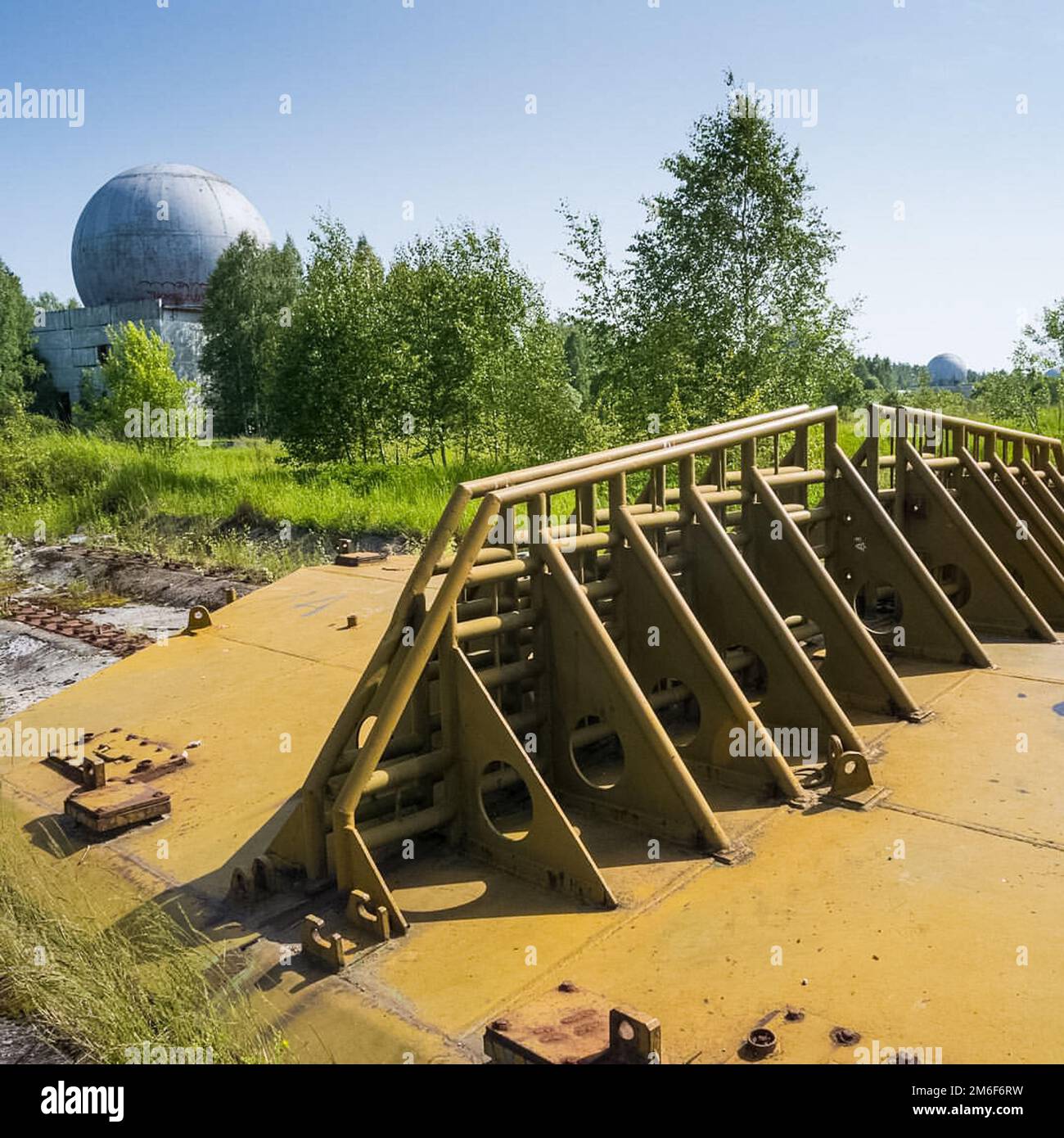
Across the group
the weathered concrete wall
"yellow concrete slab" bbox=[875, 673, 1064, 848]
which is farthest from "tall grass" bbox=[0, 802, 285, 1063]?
the weathered concrete wall

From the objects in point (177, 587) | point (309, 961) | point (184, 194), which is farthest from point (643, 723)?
point (184, 194)

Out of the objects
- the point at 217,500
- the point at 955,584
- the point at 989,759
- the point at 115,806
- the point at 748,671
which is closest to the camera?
the point at 115,806

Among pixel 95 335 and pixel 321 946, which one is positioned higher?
pixel 95 335

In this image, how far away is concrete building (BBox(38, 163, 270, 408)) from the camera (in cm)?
4444

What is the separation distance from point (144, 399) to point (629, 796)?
27279 mm

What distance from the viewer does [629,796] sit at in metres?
4.09

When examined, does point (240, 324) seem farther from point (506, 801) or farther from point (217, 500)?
point (506, 801)

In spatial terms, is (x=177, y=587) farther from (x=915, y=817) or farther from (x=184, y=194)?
(x=184, y=194)

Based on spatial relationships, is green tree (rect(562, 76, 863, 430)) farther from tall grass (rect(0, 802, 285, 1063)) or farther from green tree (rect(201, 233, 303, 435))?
green tree (rect(201, 233, 303, 435))

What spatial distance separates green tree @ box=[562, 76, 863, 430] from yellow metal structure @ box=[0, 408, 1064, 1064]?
12725 mm

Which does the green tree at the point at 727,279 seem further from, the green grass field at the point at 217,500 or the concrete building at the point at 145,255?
the concrete building at the point at 145,255

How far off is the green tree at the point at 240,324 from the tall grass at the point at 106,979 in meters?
36.2

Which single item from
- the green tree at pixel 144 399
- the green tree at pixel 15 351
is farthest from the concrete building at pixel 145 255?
the green tree at pixel 144 399

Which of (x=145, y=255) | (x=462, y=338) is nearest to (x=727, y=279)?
(x=462, y=338)
